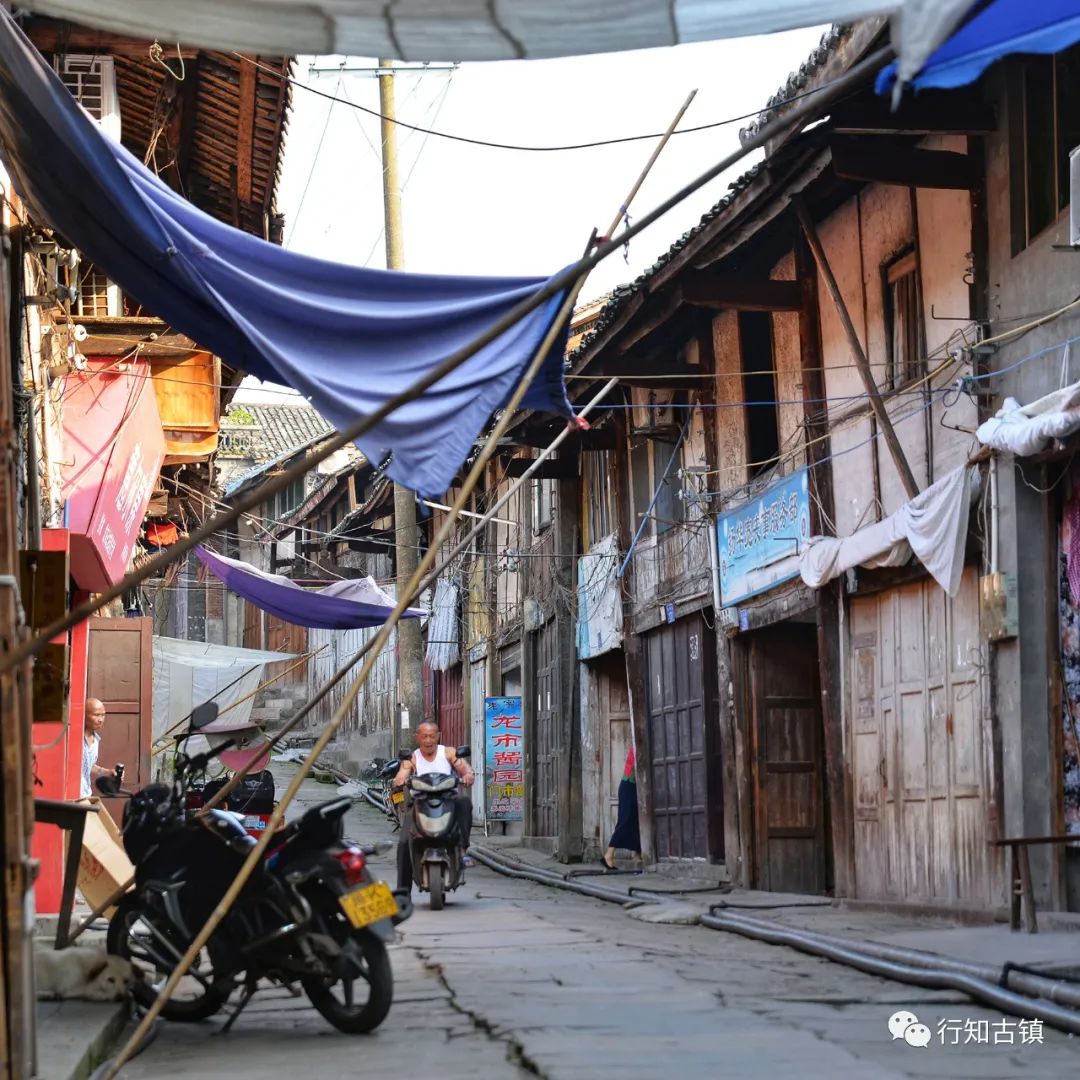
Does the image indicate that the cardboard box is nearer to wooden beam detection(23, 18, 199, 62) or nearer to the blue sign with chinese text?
wooden beam detection(23, 18, 199, 62)

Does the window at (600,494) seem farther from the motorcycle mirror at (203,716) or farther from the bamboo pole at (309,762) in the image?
the bamboo pole at (309,762)

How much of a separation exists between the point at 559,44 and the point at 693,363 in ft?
47.0

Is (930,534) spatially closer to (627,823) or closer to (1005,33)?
(1005,33)

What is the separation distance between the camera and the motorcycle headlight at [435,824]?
14.6m

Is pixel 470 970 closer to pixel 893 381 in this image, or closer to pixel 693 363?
pixel 893 381

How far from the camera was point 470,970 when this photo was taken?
9695 mm

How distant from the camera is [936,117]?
39.0ft

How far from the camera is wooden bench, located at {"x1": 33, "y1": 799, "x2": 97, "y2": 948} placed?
8.04 m

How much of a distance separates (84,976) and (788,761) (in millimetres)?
10519

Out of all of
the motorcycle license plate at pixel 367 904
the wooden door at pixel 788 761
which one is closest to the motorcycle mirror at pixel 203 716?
the motorcycle license plate at pixel 367 904

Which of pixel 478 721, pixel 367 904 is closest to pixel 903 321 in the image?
pixel 367 904

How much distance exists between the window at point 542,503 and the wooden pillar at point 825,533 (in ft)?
34.3

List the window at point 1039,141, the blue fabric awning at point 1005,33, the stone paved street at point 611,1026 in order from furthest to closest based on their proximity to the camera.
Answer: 1. the window at point 1039,141
2. the stone paved street at point 611,1026
3. the blue fabric awning at point 1005,33

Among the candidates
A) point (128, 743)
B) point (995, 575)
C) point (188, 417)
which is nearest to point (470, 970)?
point (995, 575)
